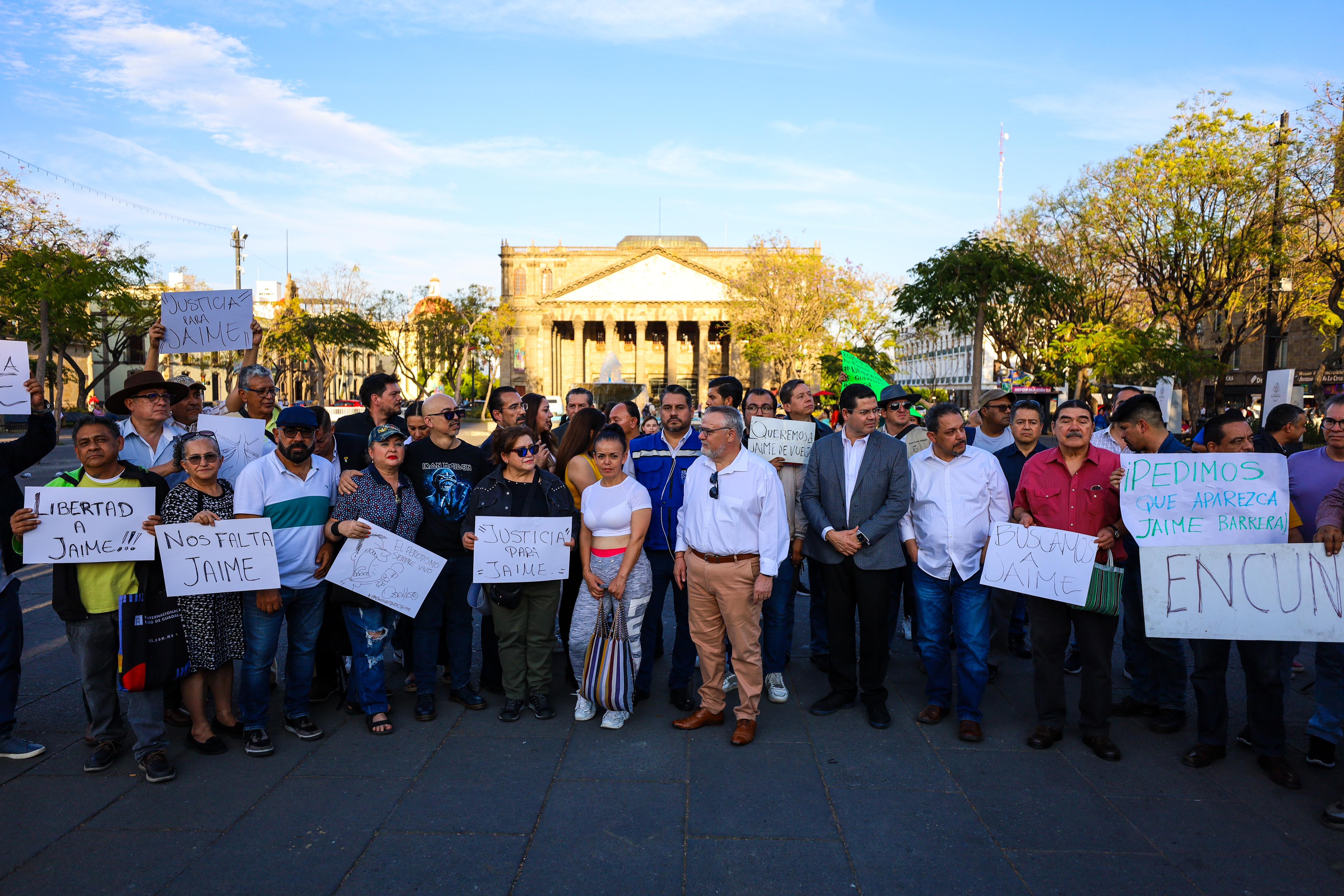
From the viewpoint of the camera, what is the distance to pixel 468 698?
5.43 metres

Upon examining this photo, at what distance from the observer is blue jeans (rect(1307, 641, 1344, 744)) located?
4457mm

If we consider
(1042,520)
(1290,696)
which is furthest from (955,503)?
(1290,696)

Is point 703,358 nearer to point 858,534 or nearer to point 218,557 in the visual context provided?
point 858,534

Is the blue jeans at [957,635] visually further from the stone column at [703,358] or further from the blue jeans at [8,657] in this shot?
the stone column at [703,358]

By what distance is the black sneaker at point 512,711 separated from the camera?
5168 mm

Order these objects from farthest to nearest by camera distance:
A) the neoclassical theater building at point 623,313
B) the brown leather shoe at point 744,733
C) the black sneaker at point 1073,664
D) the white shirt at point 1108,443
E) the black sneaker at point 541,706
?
the neoclassical theater building at point 623,313 → the black sneaker at point 1073,664 → the white shirt at point 1108,443 → the black sneaker at point 541,706 → the brown leather shoe at point 744,733

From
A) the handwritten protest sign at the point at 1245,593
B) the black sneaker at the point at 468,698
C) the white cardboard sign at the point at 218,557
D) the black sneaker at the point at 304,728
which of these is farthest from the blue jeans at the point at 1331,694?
the white cardboard sign at the point at 218,557

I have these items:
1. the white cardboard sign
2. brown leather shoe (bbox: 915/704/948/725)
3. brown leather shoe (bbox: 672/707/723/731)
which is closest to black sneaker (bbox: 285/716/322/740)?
the white cardboard sign

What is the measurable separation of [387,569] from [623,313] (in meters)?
69.4

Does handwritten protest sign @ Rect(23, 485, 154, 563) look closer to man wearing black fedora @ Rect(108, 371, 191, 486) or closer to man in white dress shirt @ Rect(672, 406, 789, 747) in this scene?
man wearing black fedora @ Rect(108, 371, 191, 486)

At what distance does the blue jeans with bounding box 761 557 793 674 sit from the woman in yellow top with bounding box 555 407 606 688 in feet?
4.43

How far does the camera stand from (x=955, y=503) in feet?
16.6

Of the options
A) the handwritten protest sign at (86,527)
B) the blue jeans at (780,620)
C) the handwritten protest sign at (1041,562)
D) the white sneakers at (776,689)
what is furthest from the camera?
the blue jeans at (780,620)

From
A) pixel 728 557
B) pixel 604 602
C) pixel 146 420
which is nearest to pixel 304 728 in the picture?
pixel 604 602
